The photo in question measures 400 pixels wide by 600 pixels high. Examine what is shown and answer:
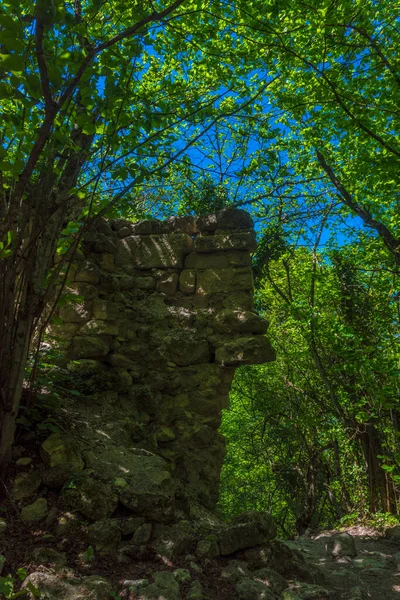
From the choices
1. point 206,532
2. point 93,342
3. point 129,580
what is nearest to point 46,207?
point 93,342

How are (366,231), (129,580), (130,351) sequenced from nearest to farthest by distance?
(129,580), (130,351), (366,231)

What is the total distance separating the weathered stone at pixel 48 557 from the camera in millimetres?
2136

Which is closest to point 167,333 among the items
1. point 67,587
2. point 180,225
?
point 180,225

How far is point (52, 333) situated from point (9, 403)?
152 cm

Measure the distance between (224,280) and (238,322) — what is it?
50 cm

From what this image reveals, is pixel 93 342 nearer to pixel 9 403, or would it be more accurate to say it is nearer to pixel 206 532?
pixel 9 403

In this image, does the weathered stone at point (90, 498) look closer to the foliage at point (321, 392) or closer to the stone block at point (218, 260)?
the stone block at point (218, 260)

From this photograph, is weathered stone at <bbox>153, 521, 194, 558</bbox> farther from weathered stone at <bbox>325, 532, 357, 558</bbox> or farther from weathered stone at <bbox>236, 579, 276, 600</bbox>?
weathered stone at <bbox>325, 532, 357, 558</bbox>

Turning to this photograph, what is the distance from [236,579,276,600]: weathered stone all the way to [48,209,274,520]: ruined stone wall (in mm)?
1280

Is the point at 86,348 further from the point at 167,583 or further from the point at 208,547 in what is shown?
the point at 167,583

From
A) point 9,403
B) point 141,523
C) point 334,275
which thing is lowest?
point 141,523

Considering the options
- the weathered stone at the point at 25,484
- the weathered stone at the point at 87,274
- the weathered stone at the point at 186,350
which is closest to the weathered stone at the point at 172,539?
the weathered stone at the point at 25,484

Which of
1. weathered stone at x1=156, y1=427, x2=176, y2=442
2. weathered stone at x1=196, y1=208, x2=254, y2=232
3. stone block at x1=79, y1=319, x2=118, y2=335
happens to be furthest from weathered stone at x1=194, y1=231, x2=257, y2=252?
weathered stone at x1=156, y1=427, x2=176, y2=442

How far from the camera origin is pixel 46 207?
2.77 m
